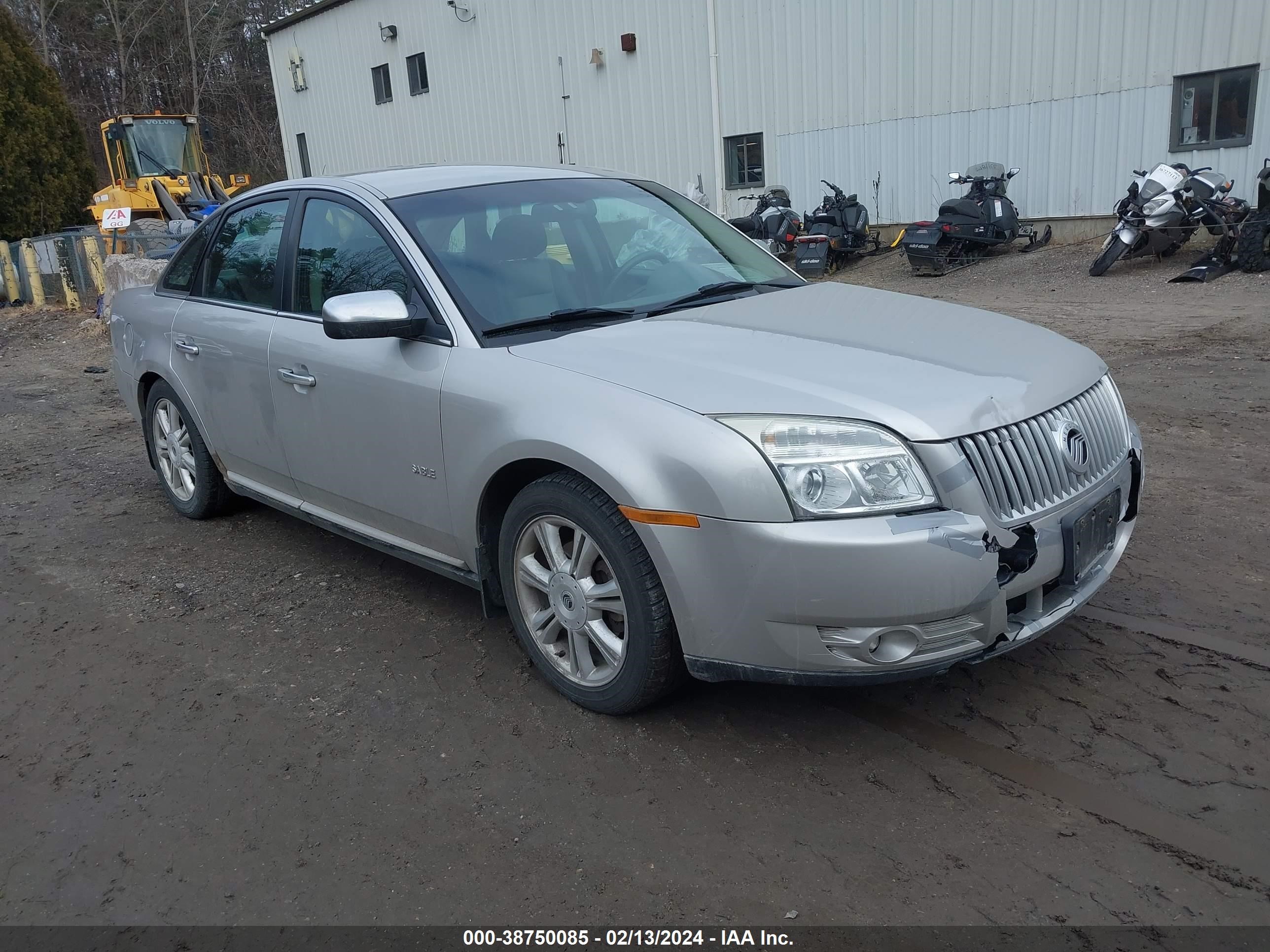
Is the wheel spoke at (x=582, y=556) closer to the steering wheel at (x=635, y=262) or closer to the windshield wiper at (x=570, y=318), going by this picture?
the windshield wiper at (x=570, y=318)

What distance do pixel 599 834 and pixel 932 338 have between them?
6.09 ft

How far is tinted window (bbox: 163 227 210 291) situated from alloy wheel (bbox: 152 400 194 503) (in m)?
0.60

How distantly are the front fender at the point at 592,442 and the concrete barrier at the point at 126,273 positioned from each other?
1085cm

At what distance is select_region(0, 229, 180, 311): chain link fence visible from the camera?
15359mm

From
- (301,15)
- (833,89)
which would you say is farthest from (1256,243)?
(301,15)

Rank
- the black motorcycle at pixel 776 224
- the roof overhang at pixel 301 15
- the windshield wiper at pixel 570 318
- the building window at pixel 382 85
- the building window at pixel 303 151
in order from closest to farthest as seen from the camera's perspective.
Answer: the windshield wiper at pixel 570 318 → the black motorcycle at pixel 776 224 → the building window at pixel 382 85 → the roof overhang at pixel 301 15 → the building window at pixel 303 151

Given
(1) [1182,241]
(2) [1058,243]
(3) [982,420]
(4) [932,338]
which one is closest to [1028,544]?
(3) [982,420]

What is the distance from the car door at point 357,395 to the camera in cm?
359

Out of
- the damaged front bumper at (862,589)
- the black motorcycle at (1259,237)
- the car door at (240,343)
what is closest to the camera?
the damaged front bumper at (862,589)

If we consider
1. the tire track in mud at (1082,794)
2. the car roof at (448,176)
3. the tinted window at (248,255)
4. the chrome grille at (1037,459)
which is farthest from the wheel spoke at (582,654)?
the tinted window at (248,255)

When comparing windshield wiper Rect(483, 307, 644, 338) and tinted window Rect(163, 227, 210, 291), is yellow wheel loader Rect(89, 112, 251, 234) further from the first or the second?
windshield wiper Rect(483, 307, 644, 338)

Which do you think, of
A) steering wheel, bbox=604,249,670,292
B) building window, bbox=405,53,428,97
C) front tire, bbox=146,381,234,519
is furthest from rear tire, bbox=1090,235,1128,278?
building window, bbox=405,53,428,97

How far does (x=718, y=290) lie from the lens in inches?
157

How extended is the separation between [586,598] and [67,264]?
1601 cm
